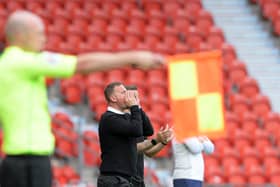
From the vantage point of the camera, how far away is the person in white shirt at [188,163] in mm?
8625

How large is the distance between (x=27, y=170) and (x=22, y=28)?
74 cm

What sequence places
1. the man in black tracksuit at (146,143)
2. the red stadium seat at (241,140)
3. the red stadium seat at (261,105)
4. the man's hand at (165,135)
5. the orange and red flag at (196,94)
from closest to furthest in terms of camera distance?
the orange and red flag at (196,94)
the man in black tracksuit at (146,143)
the man's hand at (165,135)
the red stadium seat at (241,140)
the red stadium seat at (261,105)

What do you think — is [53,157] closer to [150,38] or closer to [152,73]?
[152,73]

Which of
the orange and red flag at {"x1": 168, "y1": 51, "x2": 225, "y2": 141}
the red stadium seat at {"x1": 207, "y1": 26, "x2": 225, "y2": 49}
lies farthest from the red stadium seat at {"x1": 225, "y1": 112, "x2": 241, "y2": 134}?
the orange and red flag at {"x1": 168, "y1": 51, "x2": 225, "y2": 141}

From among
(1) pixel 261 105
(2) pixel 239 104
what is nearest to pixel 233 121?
(2) pixel 239 104

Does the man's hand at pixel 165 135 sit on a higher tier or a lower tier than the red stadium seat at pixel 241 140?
higher

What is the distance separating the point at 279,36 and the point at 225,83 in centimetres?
216

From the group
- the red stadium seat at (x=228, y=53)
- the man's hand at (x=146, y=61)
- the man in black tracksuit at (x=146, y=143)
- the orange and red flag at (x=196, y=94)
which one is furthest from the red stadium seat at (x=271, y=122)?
the man's hand at (x=146, y=61)

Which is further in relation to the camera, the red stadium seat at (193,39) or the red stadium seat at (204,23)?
the red stadium seat at (204,23)

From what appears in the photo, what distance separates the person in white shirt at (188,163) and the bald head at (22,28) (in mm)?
3769

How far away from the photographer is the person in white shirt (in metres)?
8.62

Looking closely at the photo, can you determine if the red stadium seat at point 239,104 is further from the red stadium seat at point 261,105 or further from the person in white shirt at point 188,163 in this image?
the person in white shirt at point 188,163

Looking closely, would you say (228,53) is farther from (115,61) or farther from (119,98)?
(115,61)

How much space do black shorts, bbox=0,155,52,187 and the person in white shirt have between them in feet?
11.6
